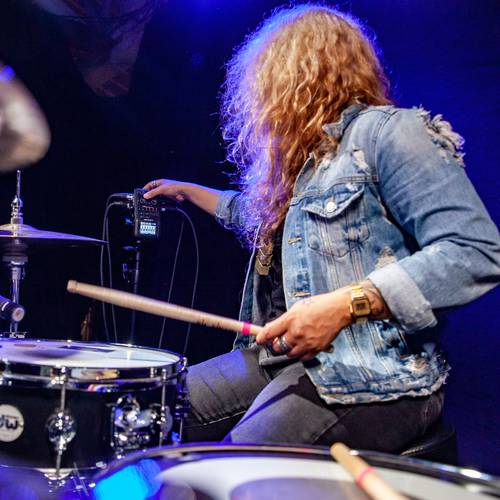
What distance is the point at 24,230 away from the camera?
203 centimetres

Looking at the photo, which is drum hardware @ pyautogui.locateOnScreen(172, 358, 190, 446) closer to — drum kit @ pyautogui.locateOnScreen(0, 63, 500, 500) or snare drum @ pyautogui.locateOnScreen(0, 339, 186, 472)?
drum kit @ pyautogui.locateOnScreen(0, 63, 500, 500)

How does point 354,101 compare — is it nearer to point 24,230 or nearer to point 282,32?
Answer: point 282,32

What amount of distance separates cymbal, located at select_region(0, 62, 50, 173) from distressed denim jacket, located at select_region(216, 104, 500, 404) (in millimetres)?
1755

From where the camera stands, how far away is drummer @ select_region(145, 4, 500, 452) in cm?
122

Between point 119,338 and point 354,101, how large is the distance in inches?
81.9

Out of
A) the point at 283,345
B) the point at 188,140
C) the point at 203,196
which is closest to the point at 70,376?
the point at 283,345

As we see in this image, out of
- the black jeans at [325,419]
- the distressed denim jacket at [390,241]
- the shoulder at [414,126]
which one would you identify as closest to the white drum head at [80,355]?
the black jeans at [325,419]

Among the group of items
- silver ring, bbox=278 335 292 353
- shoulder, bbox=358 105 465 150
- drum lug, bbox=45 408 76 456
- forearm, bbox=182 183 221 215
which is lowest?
drum lug, bbox=45 408 76 456

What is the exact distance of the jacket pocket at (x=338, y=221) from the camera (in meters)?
1.37

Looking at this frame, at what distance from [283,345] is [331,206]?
14.1 inches

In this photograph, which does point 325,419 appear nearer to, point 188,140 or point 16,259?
point 16,259

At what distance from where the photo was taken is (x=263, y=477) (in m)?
0.72

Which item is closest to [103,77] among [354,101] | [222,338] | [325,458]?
[222,338]

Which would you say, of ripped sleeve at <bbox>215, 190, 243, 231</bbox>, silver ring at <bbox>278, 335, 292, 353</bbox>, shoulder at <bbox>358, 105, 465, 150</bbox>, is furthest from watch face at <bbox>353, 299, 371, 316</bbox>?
ripped sleeve at <bbox>215, 190, 243, 231</bbox>
